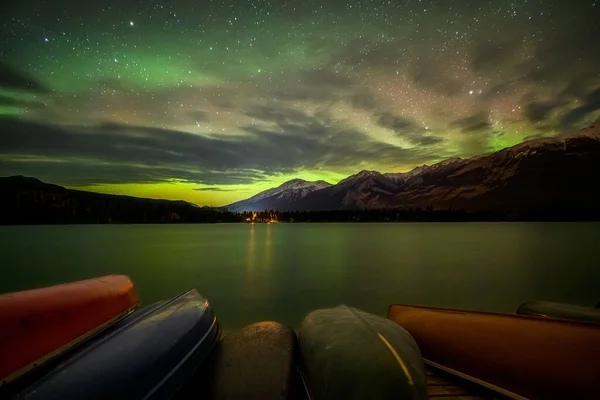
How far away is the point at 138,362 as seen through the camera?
9.21 ft

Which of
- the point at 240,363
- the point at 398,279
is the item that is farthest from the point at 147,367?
the point at 398,279

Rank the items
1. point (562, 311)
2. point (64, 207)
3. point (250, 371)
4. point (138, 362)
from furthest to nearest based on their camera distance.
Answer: point (64, 207), point (562, 311), point (250, 371), point (138, 362)

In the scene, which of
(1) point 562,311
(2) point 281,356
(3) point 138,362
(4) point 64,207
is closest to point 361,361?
(2) point 281,356

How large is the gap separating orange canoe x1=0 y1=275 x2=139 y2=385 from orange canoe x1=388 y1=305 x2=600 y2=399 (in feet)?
13.6

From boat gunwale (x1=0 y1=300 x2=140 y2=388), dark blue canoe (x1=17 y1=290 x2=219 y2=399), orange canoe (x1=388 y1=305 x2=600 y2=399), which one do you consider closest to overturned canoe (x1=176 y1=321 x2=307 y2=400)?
dark blue canoe (x1=17 y1=290 x2=219 y2=399)

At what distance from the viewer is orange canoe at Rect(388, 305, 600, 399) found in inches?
115

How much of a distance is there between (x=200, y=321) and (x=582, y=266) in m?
24.6

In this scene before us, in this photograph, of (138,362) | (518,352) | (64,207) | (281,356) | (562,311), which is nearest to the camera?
(138,362)

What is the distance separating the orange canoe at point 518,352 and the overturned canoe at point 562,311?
157 centimetres

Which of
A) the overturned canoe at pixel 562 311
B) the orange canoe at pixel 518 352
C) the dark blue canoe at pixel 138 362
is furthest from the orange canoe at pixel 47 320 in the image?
the overturned canoe at pixel 562 311

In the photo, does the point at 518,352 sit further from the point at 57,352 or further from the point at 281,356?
the point at 57,352

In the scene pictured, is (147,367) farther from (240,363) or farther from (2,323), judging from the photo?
(2,323)

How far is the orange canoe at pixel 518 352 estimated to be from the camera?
9.59 ft

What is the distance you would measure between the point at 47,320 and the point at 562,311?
23.0 ft
